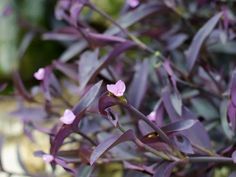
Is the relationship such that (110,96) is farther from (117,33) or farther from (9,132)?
(9,132)

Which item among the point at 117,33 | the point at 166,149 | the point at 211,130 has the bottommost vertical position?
the point at 211,130

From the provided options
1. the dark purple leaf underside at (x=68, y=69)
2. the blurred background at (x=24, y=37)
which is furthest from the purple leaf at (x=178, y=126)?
the blurred background at (x=24, y=37)

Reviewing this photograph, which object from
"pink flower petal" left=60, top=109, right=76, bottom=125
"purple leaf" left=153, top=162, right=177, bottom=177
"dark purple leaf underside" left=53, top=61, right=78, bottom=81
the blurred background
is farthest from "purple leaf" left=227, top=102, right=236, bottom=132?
the blurred background

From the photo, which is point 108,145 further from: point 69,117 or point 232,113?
point 232,113

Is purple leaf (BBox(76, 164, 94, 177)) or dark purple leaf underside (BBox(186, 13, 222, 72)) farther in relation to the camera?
dark purple leaf underside (BBox(186, 13, 222, 72))

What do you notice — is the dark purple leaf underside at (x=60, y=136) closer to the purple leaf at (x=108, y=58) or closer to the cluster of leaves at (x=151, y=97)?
the cluster of leaves at (x=151, y=97)

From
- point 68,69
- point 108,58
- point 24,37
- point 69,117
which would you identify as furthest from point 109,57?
point 24,37

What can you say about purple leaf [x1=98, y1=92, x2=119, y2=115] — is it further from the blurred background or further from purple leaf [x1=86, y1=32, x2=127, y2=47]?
the blurred background

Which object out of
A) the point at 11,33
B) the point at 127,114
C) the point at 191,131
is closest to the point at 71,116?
the point at 191,131
